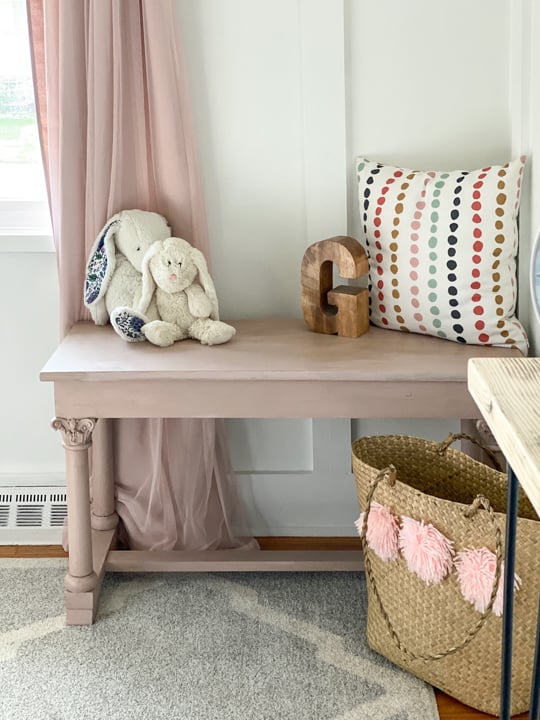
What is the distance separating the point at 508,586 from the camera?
141 cm

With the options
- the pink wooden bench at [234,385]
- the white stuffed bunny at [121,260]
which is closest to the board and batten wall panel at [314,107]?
the white stuffed bunny at [121,260]

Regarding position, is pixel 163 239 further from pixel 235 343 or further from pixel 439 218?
pixel 439 218

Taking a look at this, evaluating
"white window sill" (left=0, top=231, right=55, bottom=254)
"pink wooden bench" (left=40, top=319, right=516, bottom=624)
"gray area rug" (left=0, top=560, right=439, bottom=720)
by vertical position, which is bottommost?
"gray area rug" (left=0, top=560, right=439, bottom=720)

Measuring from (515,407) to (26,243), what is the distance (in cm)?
177

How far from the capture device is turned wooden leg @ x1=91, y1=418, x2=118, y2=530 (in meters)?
2.55

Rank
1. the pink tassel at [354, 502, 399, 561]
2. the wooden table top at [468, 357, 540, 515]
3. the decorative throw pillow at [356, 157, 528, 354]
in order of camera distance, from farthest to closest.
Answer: the decorative throw pillow at [356, 157, 528, 354] → the pink tassel at [354, 502, 399, 561] → the wooden table top at [468, 357, 540, 515]

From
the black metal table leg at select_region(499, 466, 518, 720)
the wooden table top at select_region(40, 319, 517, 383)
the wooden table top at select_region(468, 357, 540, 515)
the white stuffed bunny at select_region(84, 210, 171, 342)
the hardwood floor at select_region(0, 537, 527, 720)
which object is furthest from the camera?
the hardwood floor at select_region(0, 537, 527, 720)

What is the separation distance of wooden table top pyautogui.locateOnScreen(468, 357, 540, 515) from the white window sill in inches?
62.0

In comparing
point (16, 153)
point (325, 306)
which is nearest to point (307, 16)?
point (325, 306)

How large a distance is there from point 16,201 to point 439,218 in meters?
1.17

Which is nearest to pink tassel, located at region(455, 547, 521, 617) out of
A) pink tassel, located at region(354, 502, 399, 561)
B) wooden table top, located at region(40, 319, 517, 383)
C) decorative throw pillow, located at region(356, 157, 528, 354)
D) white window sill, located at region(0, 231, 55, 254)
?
pink tassel, located at region(354, 502, 399, 561)

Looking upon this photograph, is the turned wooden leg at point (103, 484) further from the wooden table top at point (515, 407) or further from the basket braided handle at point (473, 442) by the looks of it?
the wooden table top at point (515, 407)

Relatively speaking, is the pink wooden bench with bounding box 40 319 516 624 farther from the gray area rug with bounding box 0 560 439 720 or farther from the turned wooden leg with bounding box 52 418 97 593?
the gray area rug with bounding box 0 560 439 720

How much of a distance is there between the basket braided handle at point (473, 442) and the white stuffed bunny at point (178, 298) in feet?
1.84
